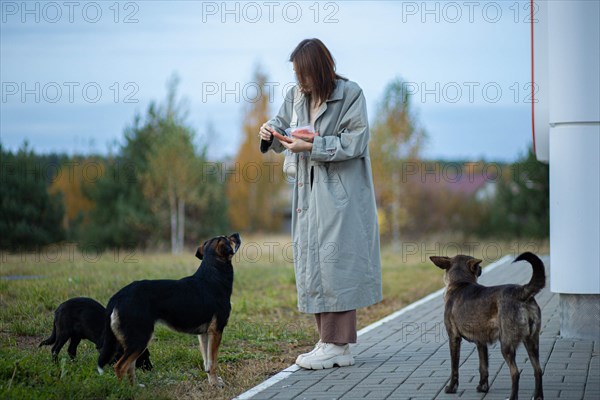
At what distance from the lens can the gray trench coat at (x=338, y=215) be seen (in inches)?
253

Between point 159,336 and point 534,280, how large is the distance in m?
4.22

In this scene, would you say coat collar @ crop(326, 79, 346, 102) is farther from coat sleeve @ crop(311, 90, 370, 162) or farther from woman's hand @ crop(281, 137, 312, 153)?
woman's hand @ crop(281, 137, 312, 153)

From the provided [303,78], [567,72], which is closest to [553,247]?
[567,72]

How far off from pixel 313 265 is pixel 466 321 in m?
1.59

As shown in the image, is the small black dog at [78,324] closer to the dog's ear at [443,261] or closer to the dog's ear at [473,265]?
the dog's ear at [443,261]

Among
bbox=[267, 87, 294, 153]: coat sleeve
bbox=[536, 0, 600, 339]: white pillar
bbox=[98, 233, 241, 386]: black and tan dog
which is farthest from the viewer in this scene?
bbox=[536, 0, 600, 339]: white pillar

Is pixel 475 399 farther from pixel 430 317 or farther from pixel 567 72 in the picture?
pixel 430 317

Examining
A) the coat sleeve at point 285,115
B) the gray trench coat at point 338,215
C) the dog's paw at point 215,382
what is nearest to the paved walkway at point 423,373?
the dog's paw at point 215,382

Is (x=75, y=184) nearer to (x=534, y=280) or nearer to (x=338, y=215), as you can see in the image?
(x=338, y=215)

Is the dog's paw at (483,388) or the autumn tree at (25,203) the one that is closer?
the dog's paw at (483,388)

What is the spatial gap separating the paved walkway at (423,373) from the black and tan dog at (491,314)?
342mm

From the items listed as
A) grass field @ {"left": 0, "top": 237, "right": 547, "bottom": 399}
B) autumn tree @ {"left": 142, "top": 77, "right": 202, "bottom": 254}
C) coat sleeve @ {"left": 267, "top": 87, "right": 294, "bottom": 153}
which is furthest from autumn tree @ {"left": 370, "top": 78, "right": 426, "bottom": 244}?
coat sleeve @ {"left": 267, "top": 87, "right": 294, "bottom": 153}

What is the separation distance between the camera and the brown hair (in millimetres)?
6398

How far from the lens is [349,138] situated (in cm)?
639
